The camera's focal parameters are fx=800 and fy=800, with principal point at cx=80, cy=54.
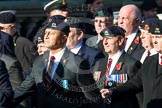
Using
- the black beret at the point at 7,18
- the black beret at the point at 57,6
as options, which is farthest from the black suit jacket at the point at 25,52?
the black beret at the point at 57,6

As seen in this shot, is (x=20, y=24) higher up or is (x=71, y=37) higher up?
(x=71, y=37)

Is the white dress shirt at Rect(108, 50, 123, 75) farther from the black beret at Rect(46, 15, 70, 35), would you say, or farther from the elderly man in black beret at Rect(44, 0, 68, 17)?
the elderly man in black beret at Rect(44, 0, 68, 17)

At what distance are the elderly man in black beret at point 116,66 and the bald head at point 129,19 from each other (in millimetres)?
1003

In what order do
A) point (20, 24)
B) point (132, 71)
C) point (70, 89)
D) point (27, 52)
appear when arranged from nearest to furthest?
1. point (70, 89)
2. point (132, 71)
3. point (27, 52)
4. point (20, 24)

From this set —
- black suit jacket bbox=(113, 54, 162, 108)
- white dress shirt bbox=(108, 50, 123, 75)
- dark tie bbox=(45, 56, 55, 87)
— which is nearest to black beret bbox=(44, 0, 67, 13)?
white dress shirt bbox=(108, 50, 123, 75)

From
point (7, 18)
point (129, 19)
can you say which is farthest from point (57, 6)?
point (129, 19)

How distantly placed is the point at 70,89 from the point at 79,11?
20.1ft

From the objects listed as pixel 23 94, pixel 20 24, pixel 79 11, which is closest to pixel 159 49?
pixel 23 94

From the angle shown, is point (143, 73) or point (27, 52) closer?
point (143, 73)

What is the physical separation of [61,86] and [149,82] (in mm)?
1026

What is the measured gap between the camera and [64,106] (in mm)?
9125

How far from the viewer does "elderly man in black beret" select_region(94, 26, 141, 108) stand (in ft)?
32.4

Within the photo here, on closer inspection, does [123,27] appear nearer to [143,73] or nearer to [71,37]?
[71,37]

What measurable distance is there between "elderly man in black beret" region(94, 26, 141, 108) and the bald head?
39.5 inches
